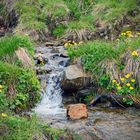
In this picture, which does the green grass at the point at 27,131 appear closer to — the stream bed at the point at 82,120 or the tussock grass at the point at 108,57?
the stream bed at the point at 82,120

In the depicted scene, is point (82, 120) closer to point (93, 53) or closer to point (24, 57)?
point (93, 53)

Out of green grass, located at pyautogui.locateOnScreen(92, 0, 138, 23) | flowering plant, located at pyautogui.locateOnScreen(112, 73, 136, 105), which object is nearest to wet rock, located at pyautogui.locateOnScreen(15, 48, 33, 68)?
flowering plant, located at pyautogui.locateOnScreen(112, 73, 136, 105)

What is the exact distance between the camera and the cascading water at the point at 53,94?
9.17m

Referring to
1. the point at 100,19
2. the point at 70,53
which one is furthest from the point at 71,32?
the point at 70,53

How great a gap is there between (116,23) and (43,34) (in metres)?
2.39

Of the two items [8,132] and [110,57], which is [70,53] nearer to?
[110,57]

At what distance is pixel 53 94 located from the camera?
10.0 metres

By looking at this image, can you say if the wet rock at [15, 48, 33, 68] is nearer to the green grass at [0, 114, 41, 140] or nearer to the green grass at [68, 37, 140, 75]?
the green grass at [68, 37, 140, 75]

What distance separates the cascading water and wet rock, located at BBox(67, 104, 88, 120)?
33 centimetres

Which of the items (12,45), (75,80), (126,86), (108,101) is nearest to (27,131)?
(108,101)

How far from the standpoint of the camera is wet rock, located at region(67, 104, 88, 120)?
8484 millimetres

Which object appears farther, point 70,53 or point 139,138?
point 70,53

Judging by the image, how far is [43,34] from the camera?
1525 centimetres

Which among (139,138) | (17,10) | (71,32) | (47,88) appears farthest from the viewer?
(17,10)
